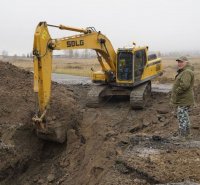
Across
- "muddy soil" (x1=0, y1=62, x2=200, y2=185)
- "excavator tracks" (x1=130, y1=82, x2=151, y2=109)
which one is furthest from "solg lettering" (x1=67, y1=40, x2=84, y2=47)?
"excavator tracks" (x1=130, y1=82, x2=151, y2=109)

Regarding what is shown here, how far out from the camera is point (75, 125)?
11.8m

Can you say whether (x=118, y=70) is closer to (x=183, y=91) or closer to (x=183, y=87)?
(x=183, y=91)

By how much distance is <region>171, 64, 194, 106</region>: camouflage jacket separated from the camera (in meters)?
9.22

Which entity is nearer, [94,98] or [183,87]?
[183,87]

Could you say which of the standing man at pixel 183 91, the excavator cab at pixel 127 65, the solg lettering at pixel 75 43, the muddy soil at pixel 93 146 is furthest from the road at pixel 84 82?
the standing man at pixel 183 91

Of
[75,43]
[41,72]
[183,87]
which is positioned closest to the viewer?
[183,87]

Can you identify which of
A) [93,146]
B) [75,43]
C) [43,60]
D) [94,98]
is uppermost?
[75,43]

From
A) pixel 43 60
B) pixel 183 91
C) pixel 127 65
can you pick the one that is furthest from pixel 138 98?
pixel 43 60

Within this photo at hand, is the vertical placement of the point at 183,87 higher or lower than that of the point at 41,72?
lower

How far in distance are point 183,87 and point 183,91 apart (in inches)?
6.7

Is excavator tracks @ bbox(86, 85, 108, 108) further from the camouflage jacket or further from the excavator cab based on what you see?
the camouflage jacket

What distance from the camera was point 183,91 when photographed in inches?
369

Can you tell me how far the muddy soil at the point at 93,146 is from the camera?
24.9 ft

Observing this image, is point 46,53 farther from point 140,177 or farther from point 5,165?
point 140,177
